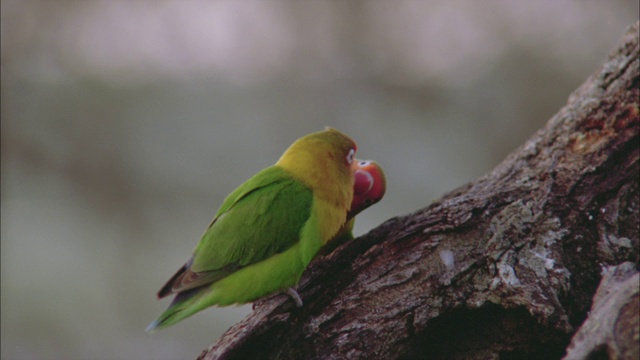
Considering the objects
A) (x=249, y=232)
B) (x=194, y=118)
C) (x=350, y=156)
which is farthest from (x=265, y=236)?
(x=194, y=118)

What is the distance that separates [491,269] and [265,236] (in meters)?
0.97

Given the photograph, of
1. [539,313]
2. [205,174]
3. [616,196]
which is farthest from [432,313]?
[205,174]

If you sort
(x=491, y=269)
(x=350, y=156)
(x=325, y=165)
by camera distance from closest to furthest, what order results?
(x=491, y=269) < (x=325, y=165) < (x=350, y=156)

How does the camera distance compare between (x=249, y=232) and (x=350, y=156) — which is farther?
(x=350, y=156)

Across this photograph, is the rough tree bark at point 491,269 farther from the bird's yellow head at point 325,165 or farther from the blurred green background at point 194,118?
the blurred green background at point 194,118

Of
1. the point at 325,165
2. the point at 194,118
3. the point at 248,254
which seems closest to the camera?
the point at 248,254

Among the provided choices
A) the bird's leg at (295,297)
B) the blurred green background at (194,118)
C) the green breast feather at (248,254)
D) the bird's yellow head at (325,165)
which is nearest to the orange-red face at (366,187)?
the bird's yellow head at (325,165)

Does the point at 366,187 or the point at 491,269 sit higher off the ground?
the point at 366,187

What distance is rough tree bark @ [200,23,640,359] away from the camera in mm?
2635

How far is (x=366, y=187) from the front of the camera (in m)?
3.46

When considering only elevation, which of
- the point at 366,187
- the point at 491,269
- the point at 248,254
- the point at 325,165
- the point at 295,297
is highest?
the point at 325,165

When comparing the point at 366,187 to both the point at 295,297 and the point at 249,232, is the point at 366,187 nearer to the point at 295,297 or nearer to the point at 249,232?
the point at 249,232

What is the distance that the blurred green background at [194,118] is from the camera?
20.6 feet

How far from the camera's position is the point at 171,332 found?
6.43 meters
